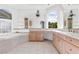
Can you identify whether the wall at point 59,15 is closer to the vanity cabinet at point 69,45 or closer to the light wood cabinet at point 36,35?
the vanity cabinet at point 69,45

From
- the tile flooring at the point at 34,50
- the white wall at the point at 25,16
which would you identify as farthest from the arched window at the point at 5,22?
the tile flooring at the point at 34,50

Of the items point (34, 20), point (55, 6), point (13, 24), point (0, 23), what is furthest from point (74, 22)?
point (0, 23)

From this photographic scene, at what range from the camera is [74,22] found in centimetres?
460

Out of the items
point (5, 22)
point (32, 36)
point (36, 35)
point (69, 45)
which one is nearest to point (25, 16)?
point (5, 22)

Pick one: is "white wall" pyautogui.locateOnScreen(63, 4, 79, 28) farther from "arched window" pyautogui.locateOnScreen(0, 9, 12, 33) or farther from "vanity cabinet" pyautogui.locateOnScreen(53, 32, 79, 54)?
"arched window" pyautogui.locateOnScreen(0, 9, 12, 33)

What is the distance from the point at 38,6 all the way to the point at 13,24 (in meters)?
1.38

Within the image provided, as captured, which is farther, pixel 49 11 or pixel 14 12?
pixel 49 11

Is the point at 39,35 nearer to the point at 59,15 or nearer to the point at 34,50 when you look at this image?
the point at 59,15

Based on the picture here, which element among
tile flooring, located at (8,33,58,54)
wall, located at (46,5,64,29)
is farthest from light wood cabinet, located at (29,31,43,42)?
wall, located at (46,5,64,29)

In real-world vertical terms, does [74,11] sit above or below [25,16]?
above

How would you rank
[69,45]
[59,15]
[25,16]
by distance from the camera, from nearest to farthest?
1. [69,45]
2. [59,15]
3. [25,16]

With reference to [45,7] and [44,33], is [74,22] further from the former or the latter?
[44,33]
